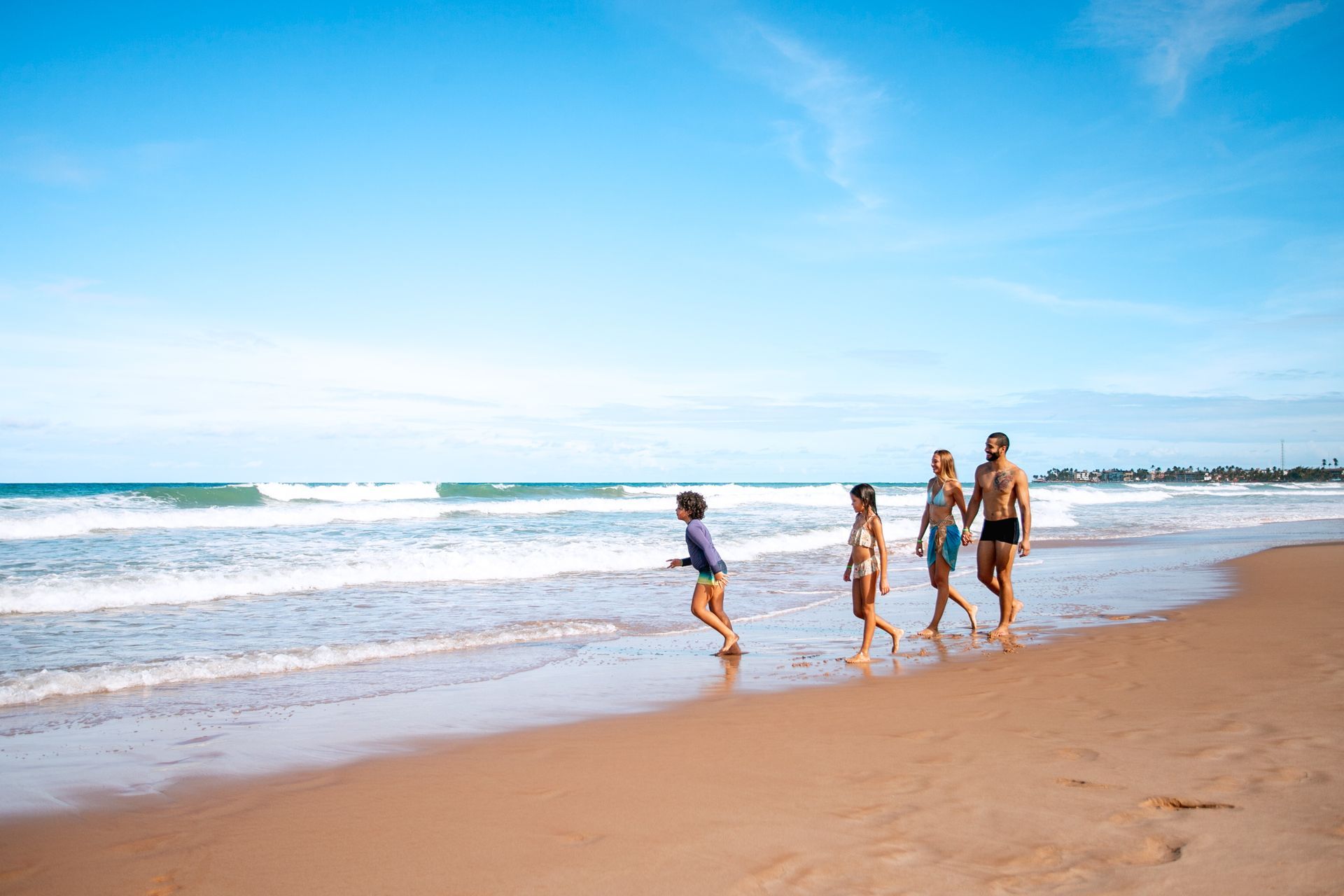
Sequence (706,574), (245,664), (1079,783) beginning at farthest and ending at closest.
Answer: (706,574)
(245,664)
(1079,783)

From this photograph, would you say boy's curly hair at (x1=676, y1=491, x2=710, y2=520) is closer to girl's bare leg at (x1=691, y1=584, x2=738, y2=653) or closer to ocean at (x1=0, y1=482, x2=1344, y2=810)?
girl's bare leg at (x1=691, y1=584, x2=738, y2=653)

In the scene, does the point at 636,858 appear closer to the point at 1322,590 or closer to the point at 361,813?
the point at 361,813

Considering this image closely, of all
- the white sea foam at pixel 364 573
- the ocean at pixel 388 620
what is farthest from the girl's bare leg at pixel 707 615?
the white sea foam at pixel 364 573

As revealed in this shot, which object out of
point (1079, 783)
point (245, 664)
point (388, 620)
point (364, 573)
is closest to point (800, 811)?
point (1079, 783)

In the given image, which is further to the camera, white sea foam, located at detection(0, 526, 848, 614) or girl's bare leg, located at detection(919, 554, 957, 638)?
white sea foam, located at detection(0, 526, 848, 614)

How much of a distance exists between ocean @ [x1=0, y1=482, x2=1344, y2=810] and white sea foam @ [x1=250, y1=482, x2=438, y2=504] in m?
17.0

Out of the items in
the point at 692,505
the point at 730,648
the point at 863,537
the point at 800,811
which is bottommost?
the point at 730,648

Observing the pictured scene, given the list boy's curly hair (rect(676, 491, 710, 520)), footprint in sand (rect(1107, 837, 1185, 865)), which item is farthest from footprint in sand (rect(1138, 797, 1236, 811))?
boy's curly hair (rect(676, 491, 710, 520))

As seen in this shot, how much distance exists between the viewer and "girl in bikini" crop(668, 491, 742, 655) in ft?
27.7

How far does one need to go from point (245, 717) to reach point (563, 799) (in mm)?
3230

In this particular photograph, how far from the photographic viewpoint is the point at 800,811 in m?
3.96

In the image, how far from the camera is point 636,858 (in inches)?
139

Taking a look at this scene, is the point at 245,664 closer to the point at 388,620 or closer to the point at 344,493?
the point at 388,620

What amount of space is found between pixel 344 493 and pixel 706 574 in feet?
139
